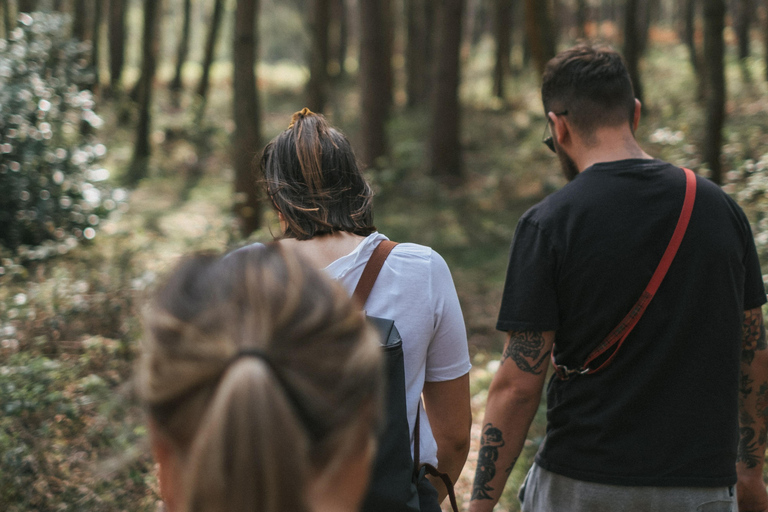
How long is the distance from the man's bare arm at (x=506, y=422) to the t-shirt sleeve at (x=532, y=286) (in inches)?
3.5

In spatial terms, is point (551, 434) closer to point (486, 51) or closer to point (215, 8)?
point (215, 8)

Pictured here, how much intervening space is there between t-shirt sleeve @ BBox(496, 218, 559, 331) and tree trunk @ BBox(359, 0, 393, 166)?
1171cm

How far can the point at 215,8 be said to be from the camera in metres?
21.0

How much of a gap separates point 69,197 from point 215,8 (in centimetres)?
1366

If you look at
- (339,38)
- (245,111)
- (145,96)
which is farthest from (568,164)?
(339,38)

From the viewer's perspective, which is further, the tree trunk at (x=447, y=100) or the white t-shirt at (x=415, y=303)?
the tree trunk at (x=447, y=100)

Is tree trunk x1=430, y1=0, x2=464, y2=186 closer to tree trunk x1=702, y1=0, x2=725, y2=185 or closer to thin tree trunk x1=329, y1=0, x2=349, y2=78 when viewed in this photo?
tree trunk x1=702, y1=0, x2=725, y2=185

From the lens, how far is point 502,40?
21.1m

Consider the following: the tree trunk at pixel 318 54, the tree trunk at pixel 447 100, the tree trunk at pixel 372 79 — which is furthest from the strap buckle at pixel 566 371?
the tree trunk at pixel 318 54

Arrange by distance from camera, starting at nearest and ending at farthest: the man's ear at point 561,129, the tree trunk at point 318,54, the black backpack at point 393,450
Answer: the black backpack at point 393,450 → the man's ear at point 561,129 → the tree trunk at point 318,54

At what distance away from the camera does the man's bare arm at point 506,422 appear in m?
2.55

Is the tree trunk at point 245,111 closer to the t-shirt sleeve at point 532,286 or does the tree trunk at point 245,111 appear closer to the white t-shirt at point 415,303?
the t-shirt sleeve at point 532,286

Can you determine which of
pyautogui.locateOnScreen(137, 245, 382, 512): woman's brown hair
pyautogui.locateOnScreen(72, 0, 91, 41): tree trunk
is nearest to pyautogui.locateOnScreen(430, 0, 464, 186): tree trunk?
pyautogui.locateOnScreen(72, 0, 91, 41): tree trunk

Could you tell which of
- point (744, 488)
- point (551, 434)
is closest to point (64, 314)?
point (551, 434)
